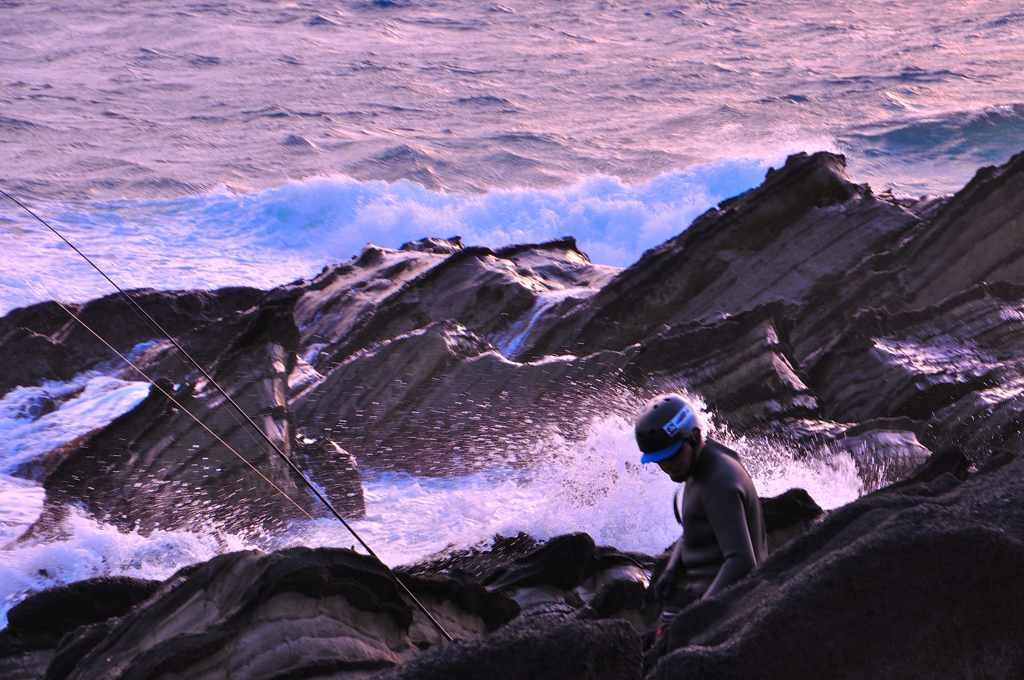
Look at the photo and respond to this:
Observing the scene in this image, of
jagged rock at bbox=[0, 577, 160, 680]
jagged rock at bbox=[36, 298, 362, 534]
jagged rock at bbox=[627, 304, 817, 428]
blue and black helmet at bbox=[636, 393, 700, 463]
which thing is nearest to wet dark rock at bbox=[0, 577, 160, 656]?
jagged rock at bbox=[0, 577, 160, 680]

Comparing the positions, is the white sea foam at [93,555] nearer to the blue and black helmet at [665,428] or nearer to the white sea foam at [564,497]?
the white sea foam at [564,497]

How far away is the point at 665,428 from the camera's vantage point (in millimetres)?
2883

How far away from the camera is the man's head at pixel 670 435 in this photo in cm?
289

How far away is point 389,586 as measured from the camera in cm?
329

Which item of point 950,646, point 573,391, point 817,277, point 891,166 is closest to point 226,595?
point 950,646

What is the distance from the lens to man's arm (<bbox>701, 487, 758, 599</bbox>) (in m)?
2.73

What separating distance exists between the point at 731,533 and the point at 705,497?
15 centimetres

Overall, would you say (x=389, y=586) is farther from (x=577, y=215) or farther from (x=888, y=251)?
(x=577, y=215)

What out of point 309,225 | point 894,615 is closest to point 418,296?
point 894,615

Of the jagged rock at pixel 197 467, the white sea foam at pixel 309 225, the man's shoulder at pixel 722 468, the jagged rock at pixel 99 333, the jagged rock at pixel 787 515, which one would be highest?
the man's shoulder at pixel 722 468

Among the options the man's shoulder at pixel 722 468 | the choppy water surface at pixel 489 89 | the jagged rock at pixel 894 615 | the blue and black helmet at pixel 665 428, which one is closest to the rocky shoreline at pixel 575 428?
the jagged rock at pixel 894 615

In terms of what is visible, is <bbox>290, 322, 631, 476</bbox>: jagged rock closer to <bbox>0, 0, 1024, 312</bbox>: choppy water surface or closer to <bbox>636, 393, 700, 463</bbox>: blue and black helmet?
<bbox>636, 393, 700, 463</bbox>: blue and black helmet

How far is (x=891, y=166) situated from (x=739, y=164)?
4.46 meters

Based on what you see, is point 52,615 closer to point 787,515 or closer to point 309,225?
point 787,515
